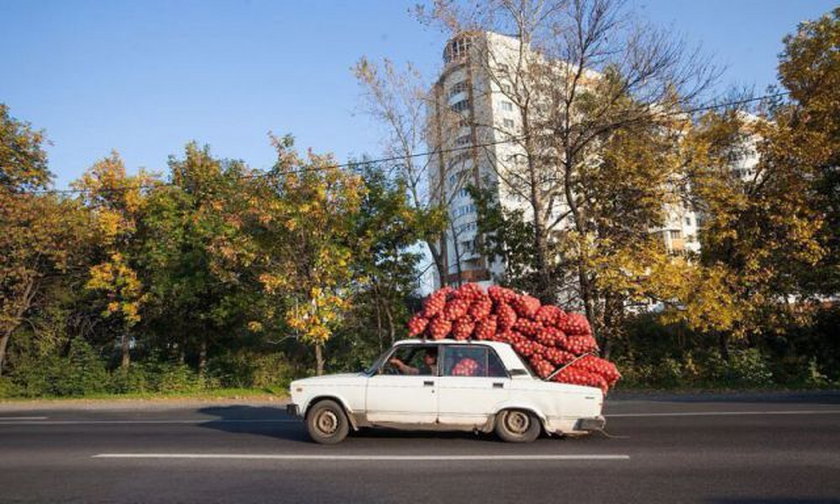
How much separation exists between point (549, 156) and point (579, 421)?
13.6 m

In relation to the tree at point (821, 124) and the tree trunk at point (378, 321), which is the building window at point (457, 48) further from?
the tree at point (821, 124)

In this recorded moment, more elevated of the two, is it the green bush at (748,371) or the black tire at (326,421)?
the green bush at (748,371)

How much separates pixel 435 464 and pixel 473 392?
1.45 metres

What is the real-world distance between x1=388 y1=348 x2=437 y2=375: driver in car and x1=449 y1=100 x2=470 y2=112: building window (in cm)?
1739

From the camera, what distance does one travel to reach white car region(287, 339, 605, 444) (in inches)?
333

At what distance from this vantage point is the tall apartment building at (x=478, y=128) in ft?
69.7

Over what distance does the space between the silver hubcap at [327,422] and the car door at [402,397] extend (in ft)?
1.87

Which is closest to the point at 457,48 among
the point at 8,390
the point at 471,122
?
the point at 471,122

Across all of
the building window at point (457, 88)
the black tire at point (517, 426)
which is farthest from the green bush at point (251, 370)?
the black tire at point (517, 426)

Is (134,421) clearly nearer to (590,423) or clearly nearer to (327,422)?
(327,422)

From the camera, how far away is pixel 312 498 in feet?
19.4

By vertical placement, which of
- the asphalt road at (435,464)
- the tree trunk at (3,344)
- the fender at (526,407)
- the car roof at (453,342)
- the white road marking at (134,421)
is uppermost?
the tree trunk at (3,344)

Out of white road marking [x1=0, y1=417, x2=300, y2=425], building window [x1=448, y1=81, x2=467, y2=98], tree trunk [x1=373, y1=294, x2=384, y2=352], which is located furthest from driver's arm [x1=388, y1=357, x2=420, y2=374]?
building window [x1=448, y1=81, x2=467, y2=98]

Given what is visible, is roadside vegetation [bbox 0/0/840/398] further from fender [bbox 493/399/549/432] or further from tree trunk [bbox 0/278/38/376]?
fender [bbox 493/399/549/432]
